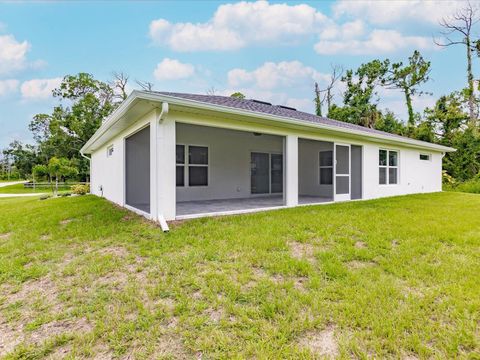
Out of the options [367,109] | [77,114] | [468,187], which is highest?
[77,114]

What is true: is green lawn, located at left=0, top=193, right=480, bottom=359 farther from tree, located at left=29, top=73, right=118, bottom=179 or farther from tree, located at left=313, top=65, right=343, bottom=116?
tree, located at left=29, top=73, right=118, bottom=179

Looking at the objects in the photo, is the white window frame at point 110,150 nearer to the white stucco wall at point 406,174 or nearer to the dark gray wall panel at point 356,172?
the dark gray wall panel at point 356,172

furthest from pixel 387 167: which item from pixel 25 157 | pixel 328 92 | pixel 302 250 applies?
pixel 25 157

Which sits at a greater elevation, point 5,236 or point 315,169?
point 315,169

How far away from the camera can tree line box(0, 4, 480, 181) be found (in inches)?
698

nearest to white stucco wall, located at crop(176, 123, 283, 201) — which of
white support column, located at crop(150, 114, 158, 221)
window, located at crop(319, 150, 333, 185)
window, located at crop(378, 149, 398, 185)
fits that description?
window, located at crop(319, 150, 333, 185)

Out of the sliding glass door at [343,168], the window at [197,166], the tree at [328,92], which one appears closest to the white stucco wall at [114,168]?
the window at [197,166]

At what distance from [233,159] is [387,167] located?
604 centimetres

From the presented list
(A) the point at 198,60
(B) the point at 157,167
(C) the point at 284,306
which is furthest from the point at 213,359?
(A) the point at 198,60

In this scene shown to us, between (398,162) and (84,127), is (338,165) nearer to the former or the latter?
(398,162)

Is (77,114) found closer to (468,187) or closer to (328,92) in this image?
(328,92)

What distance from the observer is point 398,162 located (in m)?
11.3

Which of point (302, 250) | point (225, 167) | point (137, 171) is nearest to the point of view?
point (302, 250)

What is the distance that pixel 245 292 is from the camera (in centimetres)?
283
